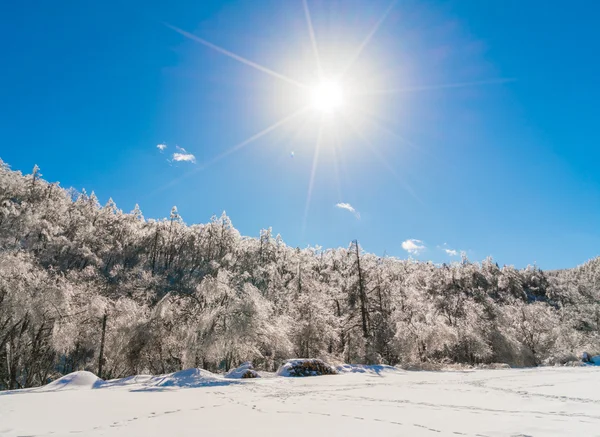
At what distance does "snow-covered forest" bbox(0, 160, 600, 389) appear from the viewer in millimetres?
22891

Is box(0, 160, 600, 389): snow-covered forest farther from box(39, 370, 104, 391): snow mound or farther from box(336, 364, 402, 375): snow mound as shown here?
box(39, 370, 104, 391): snow mound

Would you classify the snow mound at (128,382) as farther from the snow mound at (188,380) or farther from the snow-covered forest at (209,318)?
the snow-covered forest at (209,318)

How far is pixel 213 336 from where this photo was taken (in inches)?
886

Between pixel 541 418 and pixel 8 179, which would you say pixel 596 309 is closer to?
pixel 541 418

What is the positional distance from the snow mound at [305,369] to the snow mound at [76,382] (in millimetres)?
7563

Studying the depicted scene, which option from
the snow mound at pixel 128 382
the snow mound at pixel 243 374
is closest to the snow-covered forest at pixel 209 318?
the snow mound at pixel 243 374

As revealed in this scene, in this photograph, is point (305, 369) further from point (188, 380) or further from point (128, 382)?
point (128, 382)

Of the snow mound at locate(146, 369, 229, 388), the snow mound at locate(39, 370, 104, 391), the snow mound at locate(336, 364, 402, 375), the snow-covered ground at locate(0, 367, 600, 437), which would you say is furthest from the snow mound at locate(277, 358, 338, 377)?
the snow mound at locate(39, 370, 104, 391)

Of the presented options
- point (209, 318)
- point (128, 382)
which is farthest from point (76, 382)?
point (209, 318)

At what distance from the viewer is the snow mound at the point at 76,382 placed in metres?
10.9

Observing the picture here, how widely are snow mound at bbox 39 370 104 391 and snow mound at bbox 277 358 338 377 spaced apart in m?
7.56

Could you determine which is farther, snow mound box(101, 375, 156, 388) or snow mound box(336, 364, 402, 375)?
snow mound box(336, 364, 402, 375)

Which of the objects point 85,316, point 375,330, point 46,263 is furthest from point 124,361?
point 46,263

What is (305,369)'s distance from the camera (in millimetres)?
14625
